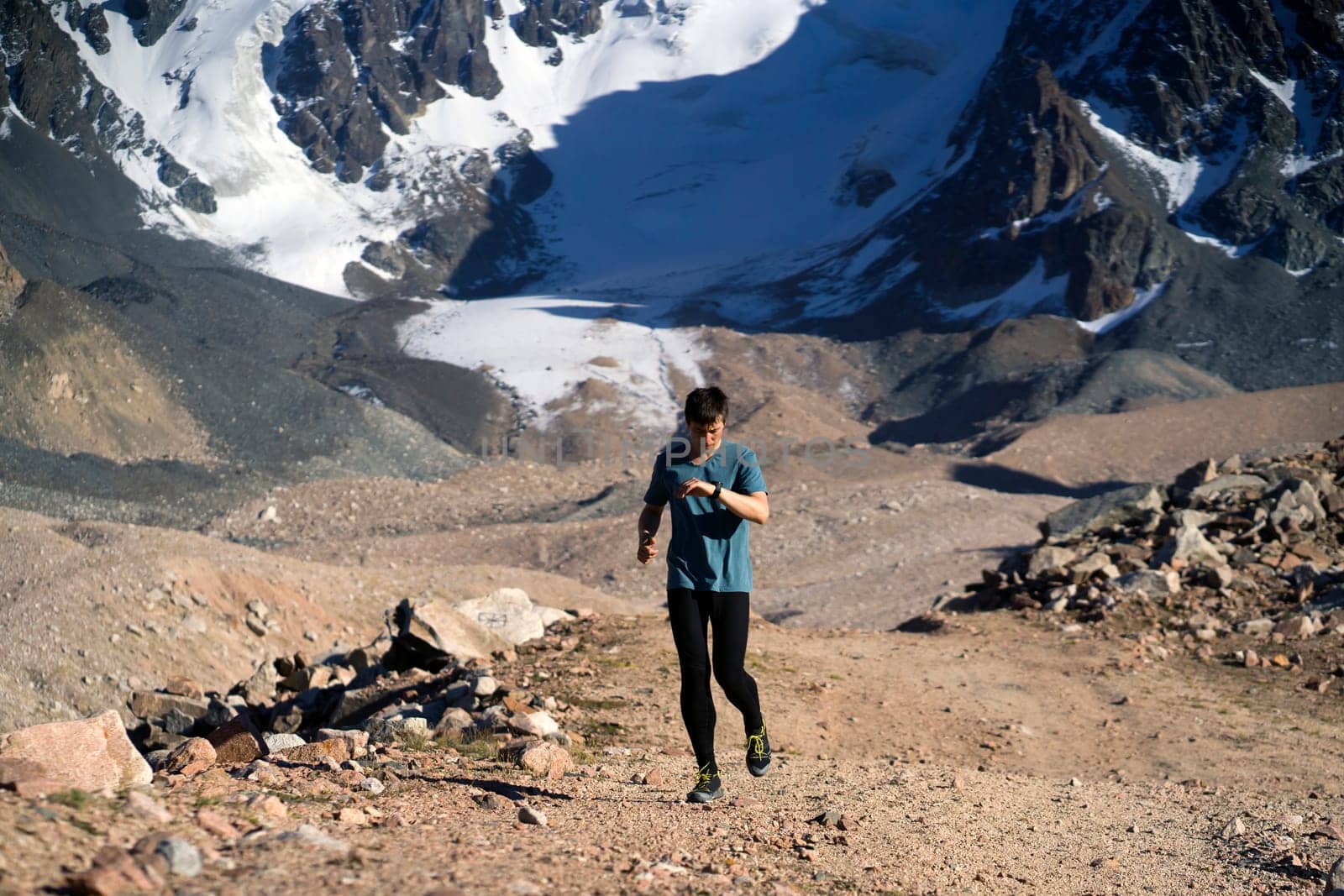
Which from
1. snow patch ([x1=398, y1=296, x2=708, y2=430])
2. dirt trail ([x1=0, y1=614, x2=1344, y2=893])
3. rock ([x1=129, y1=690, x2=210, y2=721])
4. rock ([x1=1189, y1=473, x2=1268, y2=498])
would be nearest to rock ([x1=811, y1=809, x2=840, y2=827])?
dirt trail ([x1=0, y1=614, x2=1344, y2=893])

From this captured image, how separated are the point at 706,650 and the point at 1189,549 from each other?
9.29 meters

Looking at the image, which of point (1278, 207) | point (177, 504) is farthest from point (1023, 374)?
point (177, 504)

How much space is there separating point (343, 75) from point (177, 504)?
68285 millimetres

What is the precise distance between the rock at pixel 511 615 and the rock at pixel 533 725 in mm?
2748

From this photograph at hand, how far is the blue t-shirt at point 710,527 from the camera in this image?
463cm

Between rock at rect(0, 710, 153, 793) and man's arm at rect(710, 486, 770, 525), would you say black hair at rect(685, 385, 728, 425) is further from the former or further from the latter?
rock at rect(0, 710, 153, 793)

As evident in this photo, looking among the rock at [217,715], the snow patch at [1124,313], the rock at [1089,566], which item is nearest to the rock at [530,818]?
the rock at [217,715]

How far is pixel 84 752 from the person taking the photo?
433cm

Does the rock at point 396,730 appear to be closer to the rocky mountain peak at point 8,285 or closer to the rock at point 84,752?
the rock at point 84,752

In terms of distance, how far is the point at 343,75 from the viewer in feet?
291

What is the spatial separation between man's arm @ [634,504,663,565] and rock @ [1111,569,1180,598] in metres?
8.43

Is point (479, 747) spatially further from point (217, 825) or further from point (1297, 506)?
point (1297, 506)

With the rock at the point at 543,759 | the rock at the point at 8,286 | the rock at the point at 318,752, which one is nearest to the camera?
the rock at the point at 318,752

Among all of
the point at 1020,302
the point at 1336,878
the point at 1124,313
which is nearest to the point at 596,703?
the point at 1336,878
